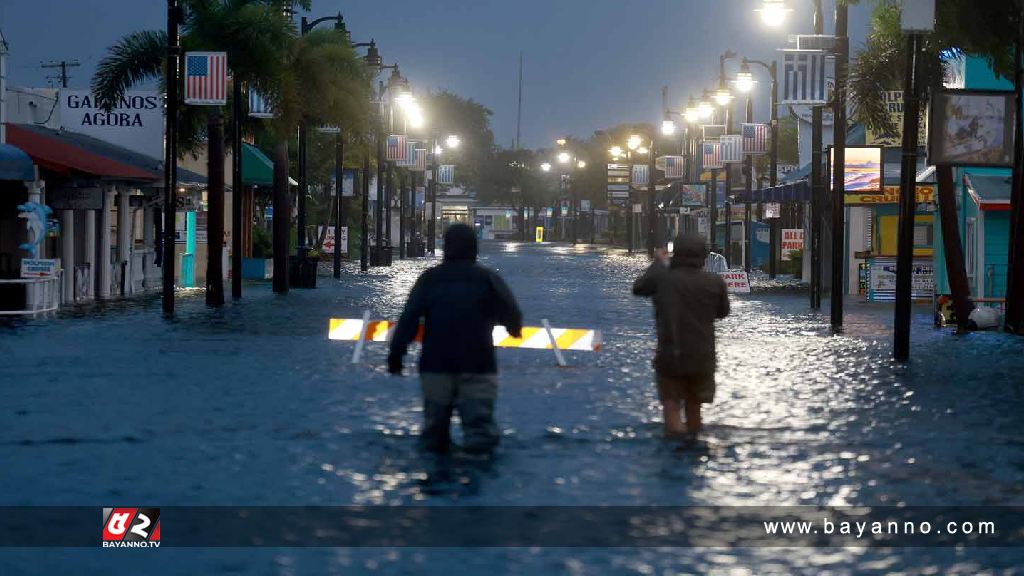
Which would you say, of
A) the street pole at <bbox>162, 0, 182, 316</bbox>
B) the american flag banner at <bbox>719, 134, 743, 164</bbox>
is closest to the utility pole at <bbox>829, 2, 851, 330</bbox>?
the street pole at <bbox>162, 0, 182, 316</bbox>

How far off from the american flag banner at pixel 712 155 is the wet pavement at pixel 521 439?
3697cm

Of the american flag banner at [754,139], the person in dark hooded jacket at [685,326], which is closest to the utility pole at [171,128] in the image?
the person in dark hooded jacket at [685,326]

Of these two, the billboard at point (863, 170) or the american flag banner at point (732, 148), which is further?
the american flag banner at point (732, 148)

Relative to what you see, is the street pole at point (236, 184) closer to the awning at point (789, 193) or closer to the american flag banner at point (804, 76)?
the american flag banner at point (804, 76)

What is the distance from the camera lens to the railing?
2939 centimetres

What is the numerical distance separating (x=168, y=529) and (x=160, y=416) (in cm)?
554

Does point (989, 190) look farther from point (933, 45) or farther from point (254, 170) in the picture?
point (254, 170)

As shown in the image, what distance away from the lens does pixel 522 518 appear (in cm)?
923

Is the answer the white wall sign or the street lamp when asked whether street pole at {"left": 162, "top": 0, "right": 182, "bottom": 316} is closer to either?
the white wall sign

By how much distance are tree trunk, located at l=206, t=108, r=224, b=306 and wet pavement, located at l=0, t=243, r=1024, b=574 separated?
9.18 meters

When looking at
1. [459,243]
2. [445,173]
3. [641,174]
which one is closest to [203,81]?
[459,243]

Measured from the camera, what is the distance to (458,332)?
11055 millimetres

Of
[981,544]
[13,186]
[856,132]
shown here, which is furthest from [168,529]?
[856,132]

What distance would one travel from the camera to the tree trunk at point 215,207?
3375 cm
